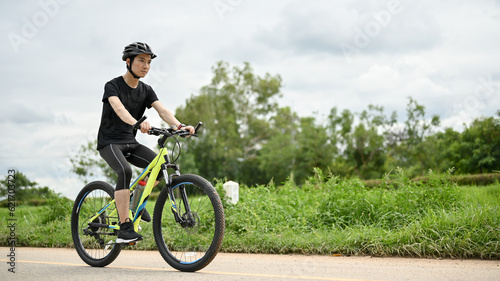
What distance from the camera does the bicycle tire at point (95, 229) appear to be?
5.85 metres

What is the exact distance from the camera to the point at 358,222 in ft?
24.4

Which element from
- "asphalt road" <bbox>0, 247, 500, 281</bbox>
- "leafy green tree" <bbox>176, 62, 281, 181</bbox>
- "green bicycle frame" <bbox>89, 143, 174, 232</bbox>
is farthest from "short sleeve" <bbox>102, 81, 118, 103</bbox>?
"leafy green tree" <bbox>176, 62, 281, 181</bbox>

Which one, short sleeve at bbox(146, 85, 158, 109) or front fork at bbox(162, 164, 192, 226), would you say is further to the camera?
short sleeve at bbox(146, 85, 158, 109)

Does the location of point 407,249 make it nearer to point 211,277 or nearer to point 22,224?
point 211,277

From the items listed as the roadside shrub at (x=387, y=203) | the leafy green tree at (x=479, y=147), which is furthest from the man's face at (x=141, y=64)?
the leafy green tree at (x=479, y=147)

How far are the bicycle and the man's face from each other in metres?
0.73

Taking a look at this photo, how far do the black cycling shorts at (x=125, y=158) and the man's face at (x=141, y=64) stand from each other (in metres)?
0.83

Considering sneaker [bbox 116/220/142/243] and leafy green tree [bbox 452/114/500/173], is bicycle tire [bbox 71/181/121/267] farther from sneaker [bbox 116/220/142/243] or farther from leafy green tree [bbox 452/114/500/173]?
leafy green tree [bbox 452/114/500/173]

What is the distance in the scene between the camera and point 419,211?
24.4 feet

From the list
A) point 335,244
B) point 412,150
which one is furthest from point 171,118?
point 412,150

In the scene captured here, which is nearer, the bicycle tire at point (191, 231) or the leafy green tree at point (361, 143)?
the bicycle tire at point (191, 231)

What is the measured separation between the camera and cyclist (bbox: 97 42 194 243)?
536 centimetres

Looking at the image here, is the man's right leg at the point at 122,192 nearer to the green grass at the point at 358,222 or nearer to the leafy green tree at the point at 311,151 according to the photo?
the green grass at the point at 358,222

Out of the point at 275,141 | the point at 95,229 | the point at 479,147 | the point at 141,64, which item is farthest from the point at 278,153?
the point at 141,64
